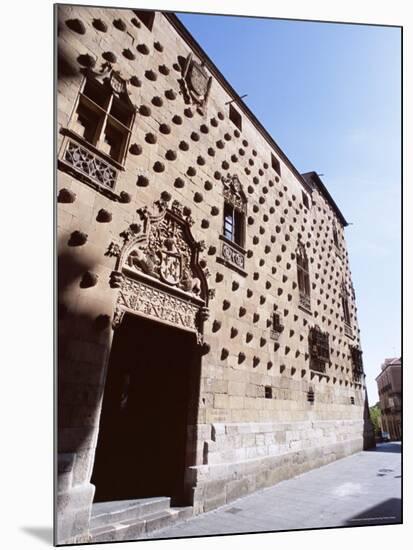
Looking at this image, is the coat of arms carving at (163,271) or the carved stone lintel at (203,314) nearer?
the coat of arms carving at (163,271)

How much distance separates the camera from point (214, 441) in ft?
18.1

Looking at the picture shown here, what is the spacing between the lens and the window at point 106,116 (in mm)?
4688

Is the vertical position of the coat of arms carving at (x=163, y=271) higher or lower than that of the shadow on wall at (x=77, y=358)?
higher

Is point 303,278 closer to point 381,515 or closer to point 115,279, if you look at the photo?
point 381,515

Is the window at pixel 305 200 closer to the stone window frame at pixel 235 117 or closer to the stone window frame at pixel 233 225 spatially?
the stone window frame at pixel 235 117

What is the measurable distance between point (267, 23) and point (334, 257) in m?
9.82

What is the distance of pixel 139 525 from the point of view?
4.06 meters

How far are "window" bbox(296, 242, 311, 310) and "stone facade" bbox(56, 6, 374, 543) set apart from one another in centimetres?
17

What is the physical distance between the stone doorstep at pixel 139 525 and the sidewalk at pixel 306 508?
81 mm

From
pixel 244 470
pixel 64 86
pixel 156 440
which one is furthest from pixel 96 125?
pixel 244 470

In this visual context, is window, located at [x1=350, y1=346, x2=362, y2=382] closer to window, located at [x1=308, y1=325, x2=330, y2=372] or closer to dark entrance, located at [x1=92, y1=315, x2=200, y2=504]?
window, located at [x1=308, y1=325, x2=330, y2=372]

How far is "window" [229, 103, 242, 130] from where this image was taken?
27.5 ft

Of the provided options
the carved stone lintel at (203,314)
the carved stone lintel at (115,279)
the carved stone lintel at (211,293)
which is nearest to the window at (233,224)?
the carved stone lintel at (211,293)

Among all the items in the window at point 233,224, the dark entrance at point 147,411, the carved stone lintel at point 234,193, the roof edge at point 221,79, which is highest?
the roof edge at point 221,79
